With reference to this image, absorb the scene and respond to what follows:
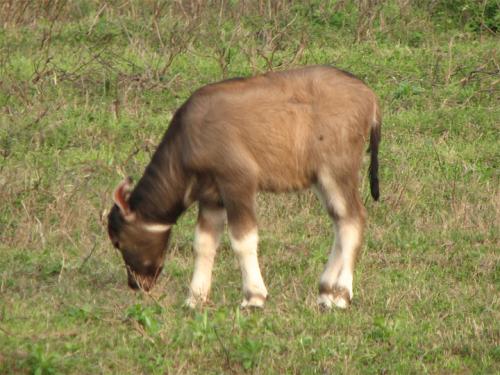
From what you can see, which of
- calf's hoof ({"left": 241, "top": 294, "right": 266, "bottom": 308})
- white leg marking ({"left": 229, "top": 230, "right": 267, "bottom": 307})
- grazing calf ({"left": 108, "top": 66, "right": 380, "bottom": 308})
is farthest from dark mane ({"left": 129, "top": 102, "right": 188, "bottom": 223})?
calf's hoof ({"left": 241, "top": 294, "right": 266, "bottom": 308})

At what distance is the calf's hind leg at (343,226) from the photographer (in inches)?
304

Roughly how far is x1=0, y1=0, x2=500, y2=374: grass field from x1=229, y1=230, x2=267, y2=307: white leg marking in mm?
133

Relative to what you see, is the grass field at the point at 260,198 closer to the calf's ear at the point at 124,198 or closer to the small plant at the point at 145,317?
the small plant at the point at 145,317

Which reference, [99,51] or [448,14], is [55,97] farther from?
[448,14]

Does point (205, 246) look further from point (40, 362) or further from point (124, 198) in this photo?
point (40, 362)

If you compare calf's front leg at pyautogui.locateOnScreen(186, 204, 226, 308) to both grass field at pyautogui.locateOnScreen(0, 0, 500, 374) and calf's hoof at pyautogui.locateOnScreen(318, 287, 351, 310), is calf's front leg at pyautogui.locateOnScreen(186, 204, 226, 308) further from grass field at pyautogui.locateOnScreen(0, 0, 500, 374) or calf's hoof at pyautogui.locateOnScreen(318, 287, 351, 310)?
calf's hoof at pyautogui.locateOnScreen(318, 287, 351, 310)

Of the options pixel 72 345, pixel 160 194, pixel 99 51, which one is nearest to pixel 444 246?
pixel 160 194

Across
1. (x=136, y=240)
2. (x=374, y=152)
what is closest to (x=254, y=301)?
(x=136, y=240)

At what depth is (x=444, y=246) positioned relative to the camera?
29.7ft

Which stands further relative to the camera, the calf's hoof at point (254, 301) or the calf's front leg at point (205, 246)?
the calf's front leg at point (205, 246)

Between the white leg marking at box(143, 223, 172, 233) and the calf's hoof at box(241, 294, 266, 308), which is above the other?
the white leg marking at box(143, 223, 172, 233)

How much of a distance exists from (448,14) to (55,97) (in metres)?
4.75

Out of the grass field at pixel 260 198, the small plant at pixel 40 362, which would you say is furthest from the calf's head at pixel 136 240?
the small plant at pixel 40 362

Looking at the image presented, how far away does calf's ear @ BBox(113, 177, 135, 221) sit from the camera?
7.73m
